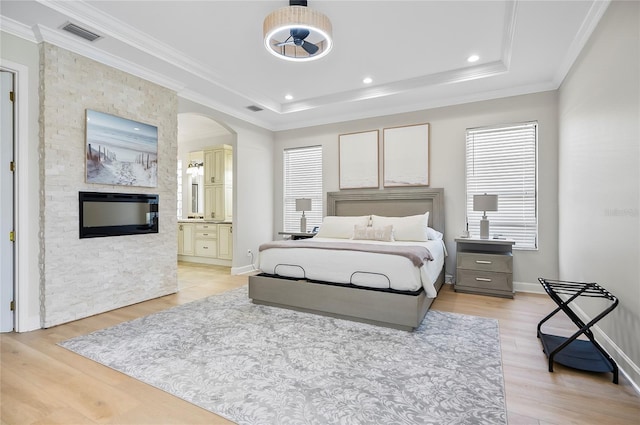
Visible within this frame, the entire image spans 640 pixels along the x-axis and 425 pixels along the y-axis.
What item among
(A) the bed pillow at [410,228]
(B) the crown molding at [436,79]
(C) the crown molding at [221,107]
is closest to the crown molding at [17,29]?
(C) the crown molding at [221,107]

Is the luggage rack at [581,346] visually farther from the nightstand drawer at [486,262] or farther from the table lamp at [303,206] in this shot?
the table lamp at [303,206]

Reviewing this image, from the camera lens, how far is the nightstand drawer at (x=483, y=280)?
4.06 metres

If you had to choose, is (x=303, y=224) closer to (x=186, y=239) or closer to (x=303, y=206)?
(x=303, y=206)

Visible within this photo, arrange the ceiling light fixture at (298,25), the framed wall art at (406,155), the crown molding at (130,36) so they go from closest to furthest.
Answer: the ceiling light fixture at (298,25) < the crown molding at (130,36) < the framed wall art at (406,155)

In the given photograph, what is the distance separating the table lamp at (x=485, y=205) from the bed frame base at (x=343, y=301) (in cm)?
175

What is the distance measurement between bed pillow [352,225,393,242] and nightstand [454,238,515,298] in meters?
1.02

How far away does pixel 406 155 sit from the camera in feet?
17.1

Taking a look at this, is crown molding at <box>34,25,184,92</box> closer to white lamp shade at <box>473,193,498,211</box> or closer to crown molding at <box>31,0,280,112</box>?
crown molding at <box>31,0,280,112</box>

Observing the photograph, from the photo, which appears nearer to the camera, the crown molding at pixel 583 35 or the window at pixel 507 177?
the crown molding at pixel 583 35

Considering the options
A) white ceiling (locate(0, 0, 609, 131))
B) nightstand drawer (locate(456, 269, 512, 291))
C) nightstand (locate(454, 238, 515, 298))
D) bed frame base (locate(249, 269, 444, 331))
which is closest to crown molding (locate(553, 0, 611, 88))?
white ceiling (locate(0, 0, 609, 131))

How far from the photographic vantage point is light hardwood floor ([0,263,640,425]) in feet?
5.54

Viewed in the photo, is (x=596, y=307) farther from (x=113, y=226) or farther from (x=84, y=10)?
(x=84, y=10)

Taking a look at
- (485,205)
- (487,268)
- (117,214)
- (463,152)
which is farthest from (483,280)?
(117,214)

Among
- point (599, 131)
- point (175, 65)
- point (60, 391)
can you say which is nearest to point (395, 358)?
point (60, 391)
